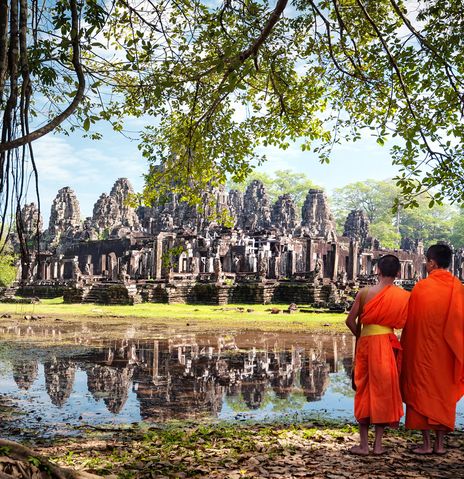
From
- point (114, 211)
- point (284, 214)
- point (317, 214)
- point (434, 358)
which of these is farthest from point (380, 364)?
point (114, 211)

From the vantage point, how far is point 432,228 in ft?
258

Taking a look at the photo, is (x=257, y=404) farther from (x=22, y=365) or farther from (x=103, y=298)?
(x=103, y=298)

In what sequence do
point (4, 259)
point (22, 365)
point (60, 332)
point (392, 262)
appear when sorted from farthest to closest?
point (4, 259) < point (60, 332) < point (22, 365) < point (392, 262)

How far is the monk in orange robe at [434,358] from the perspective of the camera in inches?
185

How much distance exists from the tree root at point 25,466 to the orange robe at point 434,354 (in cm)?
291

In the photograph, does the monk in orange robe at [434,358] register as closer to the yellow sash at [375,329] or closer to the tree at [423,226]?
the yellow sash at [375,329]

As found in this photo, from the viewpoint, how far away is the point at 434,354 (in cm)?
481

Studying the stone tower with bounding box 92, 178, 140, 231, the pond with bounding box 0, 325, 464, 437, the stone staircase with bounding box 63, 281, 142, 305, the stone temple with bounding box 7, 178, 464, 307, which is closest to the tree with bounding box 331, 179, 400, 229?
the stone temple with bounding box 7, 178, 464, 307

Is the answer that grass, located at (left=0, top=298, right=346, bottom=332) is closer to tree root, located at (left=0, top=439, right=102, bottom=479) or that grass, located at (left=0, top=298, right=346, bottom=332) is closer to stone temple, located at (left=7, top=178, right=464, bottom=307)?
stone temple, located at (left=7, top=178, right=464, bottom=307)

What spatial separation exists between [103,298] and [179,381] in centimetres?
2225

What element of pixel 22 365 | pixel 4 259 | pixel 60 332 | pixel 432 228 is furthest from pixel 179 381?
pixel 432 228

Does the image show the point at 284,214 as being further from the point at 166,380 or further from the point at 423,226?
the point at 166,380

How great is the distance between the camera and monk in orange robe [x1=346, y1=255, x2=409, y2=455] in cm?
464

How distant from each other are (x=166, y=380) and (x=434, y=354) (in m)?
4.72
